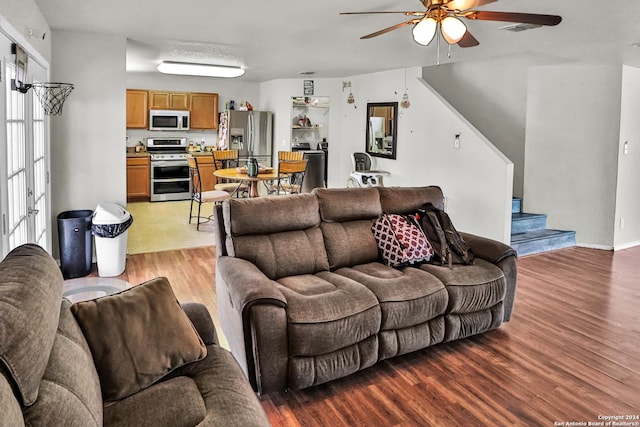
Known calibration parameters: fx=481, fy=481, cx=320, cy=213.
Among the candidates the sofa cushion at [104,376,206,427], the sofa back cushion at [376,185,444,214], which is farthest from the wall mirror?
the sofa cushion at [104,376,206,427]

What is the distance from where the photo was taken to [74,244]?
14.5 feet

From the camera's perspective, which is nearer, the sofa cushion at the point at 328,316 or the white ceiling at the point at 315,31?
the sofa cushion at the point at 328,316

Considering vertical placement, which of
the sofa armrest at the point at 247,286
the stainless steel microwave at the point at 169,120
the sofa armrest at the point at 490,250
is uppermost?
the stainless steel microwave at the point at 169,120

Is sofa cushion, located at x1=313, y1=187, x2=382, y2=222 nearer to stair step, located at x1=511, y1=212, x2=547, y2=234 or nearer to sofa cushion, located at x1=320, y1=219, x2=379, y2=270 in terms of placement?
sofa cushion, located at x1=320, y1=219, x2=379, y2=270

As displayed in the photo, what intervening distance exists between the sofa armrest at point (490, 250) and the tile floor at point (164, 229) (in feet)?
10.8

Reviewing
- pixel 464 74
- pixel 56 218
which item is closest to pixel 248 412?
pixel 56 218

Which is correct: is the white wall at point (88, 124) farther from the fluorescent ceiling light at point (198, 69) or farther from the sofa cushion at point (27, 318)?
the sofa cushion at point (27, 318)

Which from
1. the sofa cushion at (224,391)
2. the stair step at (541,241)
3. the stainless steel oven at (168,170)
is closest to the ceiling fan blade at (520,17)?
the sofa cushion at (224,391)

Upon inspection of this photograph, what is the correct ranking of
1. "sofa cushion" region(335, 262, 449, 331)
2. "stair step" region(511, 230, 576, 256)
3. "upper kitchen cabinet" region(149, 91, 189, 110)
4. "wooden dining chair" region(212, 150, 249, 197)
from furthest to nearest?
"upper kitchen cabinet" region(149, 91, 189, 110) < "wooden dining chair" region(212, 150, 249, 197) < "stair step" region(511, 230, 576, 256) < "sofa cushion" region(335, 262, 449, 331)

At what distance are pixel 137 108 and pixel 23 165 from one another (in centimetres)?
575

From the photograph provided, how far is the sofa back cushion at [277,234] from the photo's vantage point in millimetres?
3115

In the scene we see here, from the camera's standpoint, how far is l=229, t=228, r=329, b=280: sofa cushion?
311 centimetres

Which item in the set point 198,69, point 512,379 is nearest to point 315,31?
point 198,69

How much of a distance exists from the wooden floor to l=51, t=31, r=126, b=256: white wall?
146 centimetres
